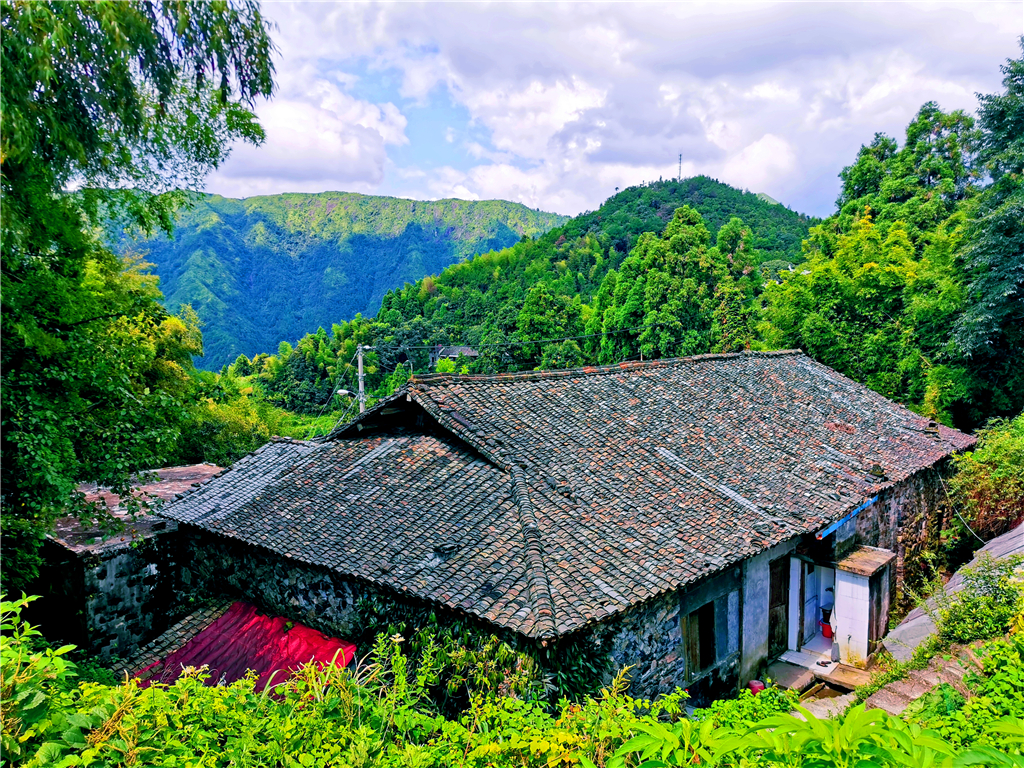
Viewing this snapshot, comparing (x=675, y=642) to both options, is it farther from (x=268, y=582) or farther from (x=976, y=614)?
(x=268, y=582)

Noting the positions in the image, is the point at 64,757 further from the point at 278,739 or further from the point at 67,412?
the point at 67,412

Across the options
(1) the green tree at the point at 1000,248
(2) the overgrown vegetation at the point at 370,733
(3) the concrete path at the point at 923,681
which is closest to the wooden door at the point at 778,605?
(3) the concrete path at the point at 923,681

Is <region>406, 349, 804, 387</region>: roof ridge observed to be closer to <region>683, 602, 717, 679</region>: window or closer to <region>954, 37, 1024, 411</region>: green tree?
<region>683, 602, 717, 679</region>: window

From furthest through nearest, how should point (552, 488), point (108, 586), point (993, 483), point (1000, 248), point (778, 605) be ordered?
point (1000, 248), point (993, 483), point (108, 586), point (778, 605), point (552, 488)

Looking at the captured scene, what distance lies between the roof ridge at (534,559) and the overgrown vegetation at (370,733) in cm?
262

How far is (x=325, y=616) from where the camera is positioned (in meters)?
9.22

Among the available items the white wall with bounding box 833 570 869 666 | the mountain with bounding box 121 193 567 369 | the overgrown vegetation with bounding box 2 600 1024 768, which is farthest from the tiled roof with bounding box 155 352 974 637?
the mountain with bounding box 121 193 567 369

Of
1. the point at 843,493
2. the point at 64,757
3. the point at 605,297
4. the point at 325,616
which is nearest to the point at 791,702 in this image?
the point at 64,757

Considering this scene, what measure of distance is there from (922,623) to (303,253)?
14143 cm

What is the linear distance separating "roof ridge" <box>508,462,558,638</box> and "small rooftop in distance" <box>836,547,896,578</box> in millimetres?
6634

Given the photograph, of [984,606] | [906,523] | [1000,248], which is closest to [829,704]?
[984,606]

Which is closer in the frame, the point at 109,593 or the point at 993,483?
the point at 109,593

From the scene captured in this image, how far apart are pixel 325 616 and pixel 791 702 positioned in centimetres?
707

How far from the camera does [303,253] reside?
137 metres
